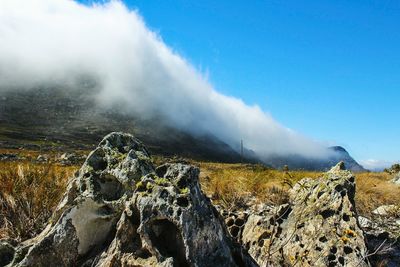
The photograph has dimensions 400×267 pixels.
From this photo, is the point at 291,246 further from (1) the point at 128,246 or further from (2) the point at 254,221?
(1) the point at 128,246

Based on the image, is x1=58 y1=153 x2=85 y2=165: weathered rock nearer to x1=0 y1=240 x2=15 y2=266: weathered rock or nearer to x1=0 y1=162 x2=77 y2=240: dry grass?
x1=0 y1=162 x2=77 y2=240: dry grass

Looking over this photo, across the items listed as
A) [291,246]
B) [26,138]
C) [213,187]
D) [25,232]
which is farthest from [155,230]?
[26,138]

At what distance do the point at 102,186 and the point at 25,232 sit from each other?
2686mm

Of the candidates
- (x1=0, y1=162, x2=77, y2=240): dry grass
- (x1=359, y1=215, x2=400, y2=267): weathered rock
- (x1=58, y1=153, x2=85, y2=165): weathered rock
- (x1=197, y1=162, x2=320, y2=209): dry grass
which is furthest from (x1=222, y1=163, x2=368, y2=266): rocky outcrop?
(x1=58, y1=153, x2=85, y2=165): weathered rock

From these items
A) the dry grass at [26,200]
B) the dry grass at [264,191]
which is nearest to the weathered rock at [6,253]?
the dry grass at [26,200]

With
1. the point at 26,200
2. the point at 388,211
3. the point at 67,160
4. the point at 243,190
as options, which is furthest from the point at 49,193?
the point at 67,160

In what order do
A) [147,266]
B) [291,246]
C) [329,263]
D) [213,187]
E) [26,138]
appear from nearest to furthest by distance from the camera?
[147,266], [329,263], [291,246], [213,187], [26,138]

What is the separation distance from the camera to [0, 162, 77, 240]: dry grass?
333 inches

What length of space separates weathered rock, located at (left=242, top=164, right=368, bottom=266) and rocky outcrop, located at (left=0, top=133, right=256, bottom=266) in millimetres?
1686

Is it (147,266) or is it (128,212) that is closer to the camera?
(147,266)

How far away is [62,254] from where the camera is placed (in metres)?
6.21

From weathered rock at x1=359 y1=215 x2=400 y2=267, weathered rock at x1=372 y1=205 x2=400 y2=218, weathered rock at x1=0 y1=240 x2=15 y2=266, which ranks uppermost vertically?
weathered rock at x1=372 y1=205 x2=400 y2=218

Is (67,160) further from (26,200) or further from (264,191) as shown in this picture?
(26,200)

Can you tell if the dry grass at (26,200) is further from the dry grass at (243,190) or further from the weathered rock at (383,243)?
the weathered rock at (383,243)
